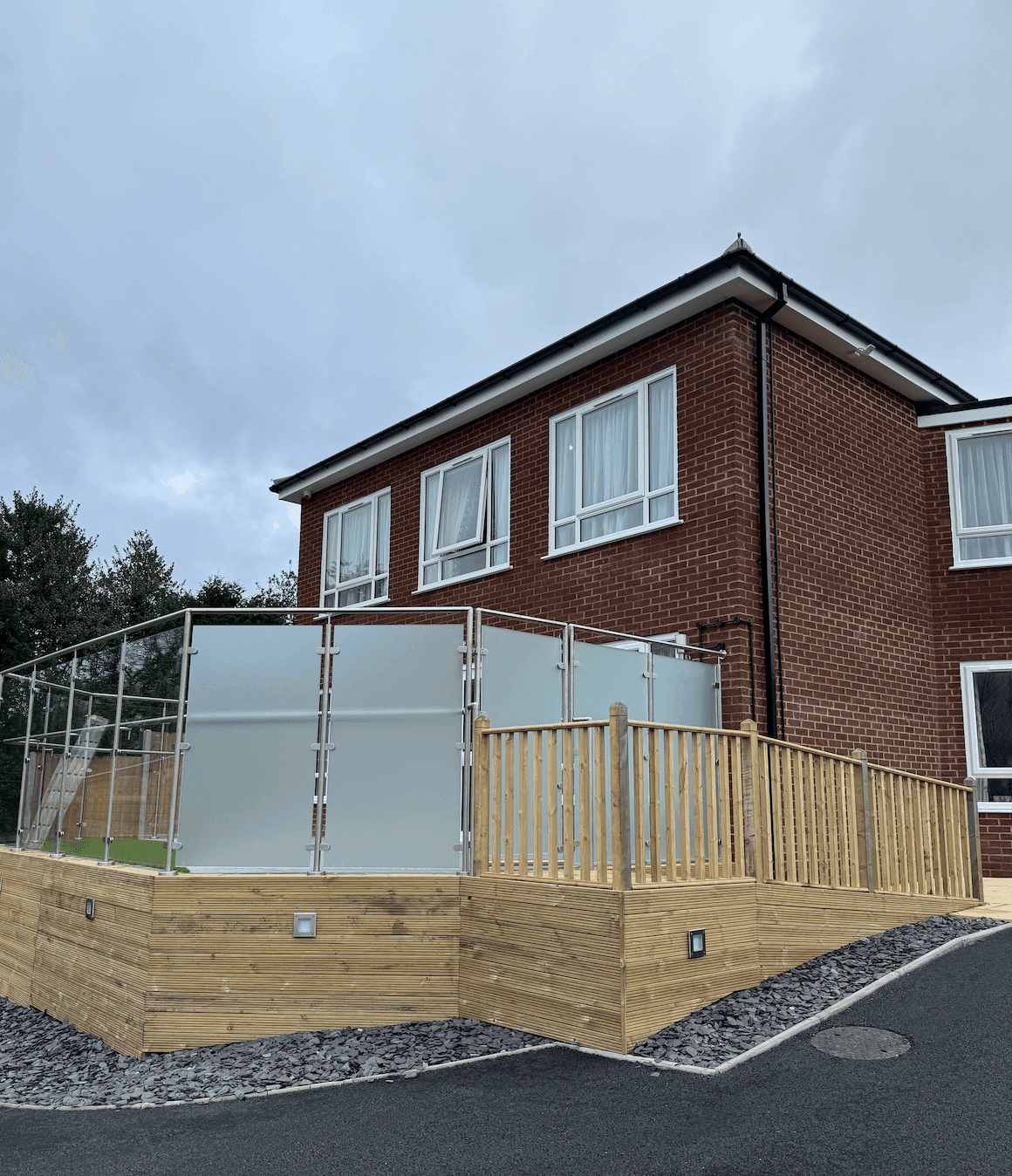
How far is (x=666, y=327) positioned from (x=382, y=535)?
579cm

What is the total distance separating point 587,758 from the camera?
6.47 metres

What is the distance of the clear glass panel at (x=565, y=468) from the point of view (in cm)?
1148

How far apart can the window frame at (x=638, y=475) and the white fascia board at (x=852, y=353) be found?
142 cm

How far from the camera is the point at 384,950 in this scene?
6.71m

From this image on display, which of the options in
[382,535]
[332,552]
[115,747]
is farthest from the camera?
[332,552]

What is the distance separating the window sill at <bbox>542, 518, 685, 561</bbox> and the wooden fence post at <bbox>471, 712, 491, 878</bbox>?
381 cm

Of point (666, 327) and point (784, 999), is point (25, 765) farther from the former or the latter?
point (666, 327)

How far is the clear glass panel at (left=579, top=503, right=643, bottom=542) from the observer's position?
34.7 feet

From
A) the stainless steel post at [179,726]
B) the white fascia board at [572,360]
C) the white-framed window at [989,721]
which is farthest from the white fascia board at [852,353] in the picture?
the stainless steel post at [179,726]

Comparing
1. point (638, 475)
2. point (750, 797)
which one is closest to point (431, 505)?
point (638, 475)

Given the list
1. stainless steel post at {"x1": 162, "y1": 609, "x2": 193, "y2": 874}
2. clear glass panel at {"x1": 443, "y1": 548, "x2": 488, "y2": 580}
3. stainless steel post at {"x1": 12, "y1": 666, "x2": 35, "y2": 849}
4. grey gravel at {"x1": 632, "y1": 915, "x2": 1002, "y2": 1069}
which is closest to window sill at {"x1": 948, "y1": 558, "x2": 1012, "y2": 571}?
grey gravel at {"x1": 632, "y1": 915, "x2": 1002, "y2": 1069}

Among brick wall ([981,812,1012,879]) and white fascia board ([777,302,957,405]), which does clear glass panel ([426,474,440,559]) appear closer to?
white fascia board ([777,302,957,405])

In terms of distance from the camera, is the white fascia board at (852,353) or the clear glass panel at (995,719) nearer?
the white fascia board at (852,353)

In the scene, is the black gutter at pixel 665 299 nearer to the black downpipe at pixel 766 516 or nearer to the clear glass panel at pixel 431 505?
the black downpipe at pixel 766 516
